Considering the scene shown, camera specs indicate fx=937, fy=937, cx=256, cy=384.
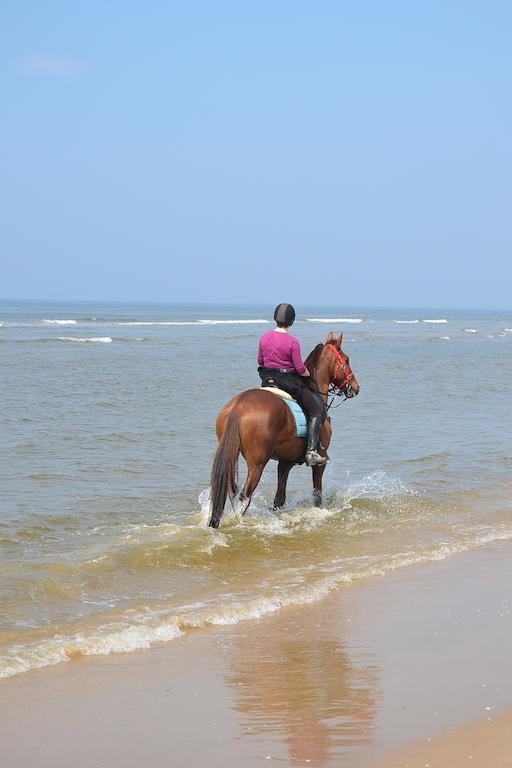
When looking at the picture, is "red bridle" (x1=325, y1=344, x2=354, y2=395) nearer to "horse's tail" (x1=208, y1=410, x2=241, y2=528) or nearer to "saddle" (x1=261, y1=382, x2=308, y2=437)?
"saddle" (x1=261, y1=382, x2=308, y2=437)

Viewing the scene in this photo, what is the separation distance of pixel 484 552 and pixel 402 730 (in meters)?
4.38

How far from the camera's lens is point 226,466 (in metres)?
8.99

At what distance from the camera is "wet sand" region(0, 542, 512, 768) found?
169 inches

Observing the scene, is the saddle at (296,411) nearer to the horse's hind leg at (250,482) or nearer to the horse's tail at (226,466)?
the horse's hind leg at (250,482)

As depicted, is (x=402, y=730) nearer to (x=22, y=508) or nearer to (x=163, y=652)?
(x=163, y=652)

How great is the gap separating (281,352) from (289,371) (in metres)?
0.22

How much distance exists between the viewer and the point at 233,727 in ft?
14.9

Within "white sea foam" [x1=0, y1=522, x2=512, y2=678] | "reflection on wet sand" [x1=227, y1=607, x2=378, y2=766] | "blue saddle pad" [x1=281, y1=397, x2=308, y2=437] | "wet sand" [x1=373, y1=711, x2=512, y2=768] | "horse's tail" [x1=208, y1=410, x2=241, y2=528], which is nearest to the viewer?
"wet sand" [x1=373, y1=711, x2=512, y2=768]

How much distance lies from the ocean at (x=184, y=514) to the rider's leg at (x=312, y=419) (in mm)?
672

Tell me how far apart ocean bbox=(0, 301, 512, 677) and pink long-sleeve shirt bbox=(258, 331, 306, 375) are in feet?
5.28

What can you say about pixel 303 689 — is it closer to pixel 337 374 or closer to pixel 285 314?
pixel 285 314

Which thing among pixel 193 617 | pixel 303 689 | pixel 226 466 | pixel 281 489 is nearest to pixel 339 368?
pixel 281 489

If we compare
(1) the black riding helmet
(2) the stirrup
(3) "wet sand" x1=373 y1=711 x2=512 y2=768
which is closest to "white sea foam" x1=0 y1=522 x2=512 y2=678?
(2) the stirrup

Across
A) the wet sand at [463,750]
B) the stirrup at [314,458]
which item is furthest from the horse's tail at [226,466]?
the wet sand at [463,750]
